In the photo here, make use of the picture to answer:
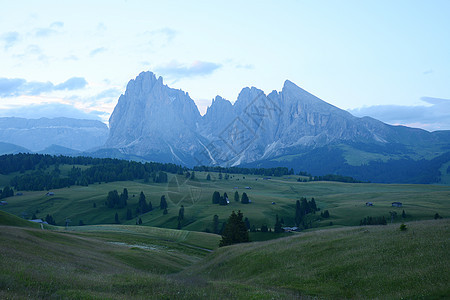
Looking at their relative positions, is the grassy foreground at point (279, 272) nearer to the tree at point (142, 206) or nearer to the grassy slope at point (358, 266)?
the grassy slope at point (358, 266)

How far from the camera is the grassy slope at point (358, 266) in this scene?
22938 millimetres

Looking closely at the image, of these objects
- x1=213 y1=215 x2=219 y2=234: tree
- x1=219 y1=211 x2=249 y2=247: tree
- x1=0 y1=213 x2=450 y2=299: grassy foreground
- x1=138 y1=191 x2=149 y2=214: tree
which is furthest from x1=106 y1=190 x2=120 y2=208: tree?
x1=0 y1=213 x2=450 y2=299: grassy foreground

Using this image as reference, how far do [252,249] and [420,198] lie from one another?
6455 inches

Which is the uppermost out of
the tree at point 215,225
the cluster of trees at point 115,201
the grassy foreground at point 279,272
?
the grassy foreground at point 279,272

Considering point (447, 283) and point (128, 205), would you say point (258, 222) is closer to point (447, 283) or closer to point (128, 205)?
point (128, 205)

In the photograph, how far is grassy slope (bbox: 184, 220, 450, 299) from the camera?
22.9 m

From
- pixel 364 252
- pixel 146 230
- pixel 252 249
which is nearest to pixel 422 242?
pixel 364 252

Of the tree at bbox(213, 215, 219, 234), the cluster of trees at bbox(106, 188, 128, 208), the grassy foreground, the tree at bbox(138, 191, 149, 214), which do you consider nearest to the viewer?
the grassy foreground

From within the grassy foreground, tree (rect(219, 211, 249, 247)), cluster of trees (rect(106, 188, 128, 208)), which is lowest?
cluster of trees (rect(106, 188, 128, 208))

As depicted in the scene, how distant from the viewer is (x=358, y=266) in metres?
28.5

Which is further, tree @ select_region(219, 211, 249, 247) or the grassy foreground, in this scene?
tree @ select_region(219, 211, 249, 247)

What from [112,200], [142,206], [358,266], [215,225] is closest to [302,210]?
[215,225]

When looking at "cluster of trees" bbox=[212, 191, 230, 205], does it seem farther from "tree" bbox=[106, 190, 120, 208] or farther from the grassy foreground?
the grassy foreground

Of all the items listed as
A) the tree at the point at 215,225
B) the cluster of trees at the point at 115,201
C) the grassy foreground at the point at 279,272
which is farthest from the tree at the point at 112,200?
Result: the grassy foreground at the point at 279,272
